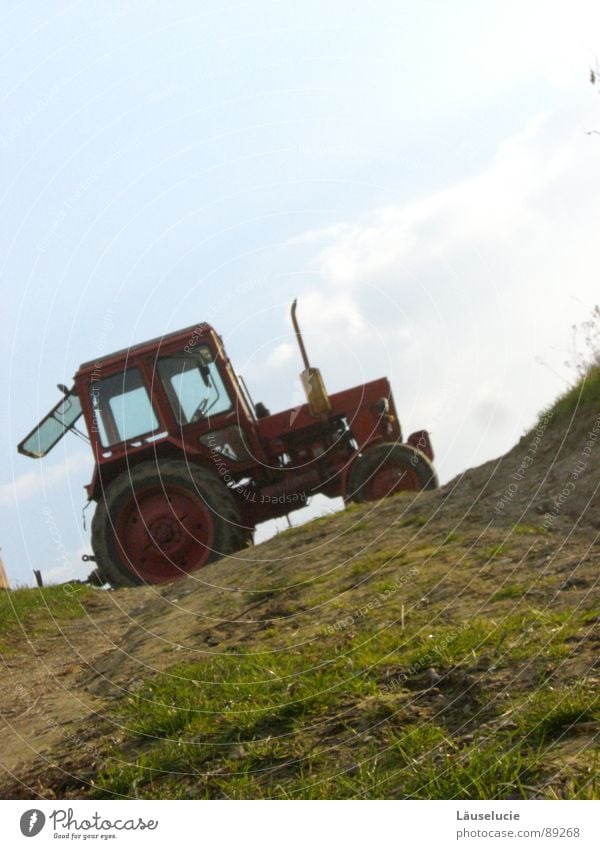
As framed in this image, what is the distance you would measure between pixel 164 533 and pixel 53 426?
1.84m

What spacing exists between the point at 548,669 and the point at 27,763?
260cm

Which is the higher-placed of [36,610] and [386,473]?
[386,473]

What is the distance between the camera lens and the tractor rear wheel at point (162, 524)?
34.1 feet

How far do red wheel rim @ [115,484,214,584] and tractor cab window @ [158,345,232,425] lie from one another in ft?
3.03

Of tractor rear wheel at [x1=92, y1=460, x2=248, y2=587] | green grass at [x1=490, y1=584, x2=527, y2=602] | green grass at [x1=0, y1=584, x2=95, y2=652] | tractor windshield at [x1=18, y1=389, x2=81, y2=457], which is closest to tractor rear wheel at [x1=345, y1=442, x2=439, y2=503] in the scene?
tractor rear wheel at [x1=92, y1=460, x2=248, y2=587]

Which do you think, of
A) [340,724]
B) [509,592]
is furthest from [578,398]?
[340,724]

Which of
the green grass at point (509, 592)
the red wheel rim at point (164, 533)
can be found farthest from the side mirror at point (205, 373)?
the green grass at point (509, 592)

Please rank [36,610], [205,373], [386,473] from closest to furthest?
1. [36,610]
2. [386,473]
3. [205,373]

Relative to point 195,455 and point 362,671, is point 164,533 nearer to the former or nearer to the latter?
point 195,455

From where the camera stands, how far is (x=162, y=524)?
34.9ft

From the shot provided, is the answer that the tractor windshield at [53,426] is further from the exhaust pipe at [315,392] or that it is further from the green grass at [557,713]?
the green grass at [557,713]

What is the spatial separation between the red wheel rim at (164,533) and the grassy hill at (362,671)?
162cm

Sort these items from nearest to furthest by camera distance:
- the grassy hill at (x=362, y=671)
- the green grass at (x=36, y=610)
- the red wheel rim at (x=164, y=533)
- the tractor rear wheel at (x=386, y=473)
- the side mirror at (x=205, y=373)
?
the grassy hill at (x=362, y=671) < the green grass at (x=36, y=610) < the red wheel rim at (x=164, y=533) < the tractor rear wheel at (x=386, y=473) < the side mirror at (x=205, y=373)

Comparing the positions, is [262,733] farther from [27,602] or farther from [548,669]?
[27,602]
